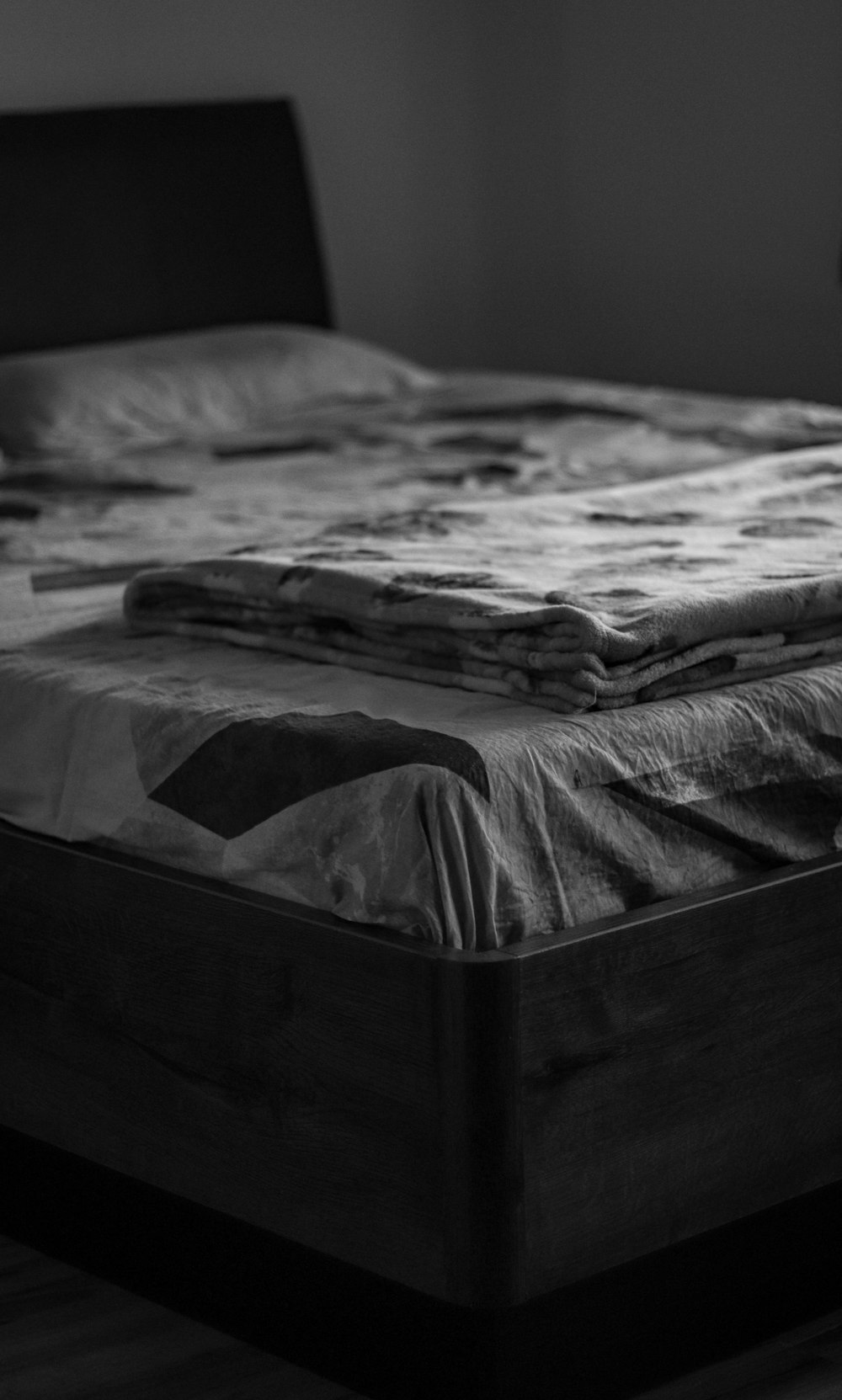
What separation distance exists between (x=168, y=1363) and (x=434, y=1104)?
39 centimetres

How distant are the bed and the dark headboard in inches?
76.1

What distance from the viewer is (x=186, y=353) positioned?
3.29 metres

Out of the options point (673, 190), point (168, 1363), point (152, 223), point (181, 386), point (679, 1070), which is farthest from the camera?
point (673, 190)

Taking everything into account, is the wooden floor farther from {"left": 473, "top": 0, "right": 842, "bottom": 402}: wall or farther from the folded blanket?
{"left": 473, "top": 0, "right": 842, "bottom": 402}: wall

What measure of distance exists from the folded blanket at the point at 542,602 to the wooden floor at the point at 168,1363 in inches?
20.3

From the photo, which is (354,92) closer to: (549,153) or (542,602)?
(549,153)

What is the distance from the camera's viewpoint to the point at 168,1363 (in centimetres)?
149

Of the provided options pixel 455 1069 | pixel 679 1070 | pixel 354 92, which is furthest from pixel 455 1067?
pixel 354 92

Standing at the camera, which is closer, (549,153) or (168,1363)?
(168,1363)

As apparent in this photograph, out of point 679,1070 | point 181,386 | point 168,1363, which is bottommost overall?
point 168,1363

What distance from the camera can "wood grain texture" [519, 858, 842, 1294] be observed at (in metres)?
1.29

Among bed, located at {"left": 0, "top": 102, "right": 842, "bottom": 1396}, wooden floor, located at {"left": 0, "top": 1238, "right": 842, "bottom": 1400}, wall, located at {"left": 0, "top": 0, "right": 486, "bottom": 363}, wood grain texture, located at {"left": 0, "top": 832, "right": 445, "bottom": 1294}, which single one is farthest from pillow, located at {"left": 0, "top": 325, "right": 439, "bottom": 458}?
wooden floor, located at {"left": 0, "top": 1238, "right": 842, "bottom": 1400}

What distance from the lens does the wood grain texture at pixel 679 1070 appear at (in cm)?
129

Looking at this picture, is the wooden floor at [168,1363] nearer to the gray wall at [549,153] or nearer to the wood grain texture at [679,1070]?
the wood grain texture at [679,1070]
